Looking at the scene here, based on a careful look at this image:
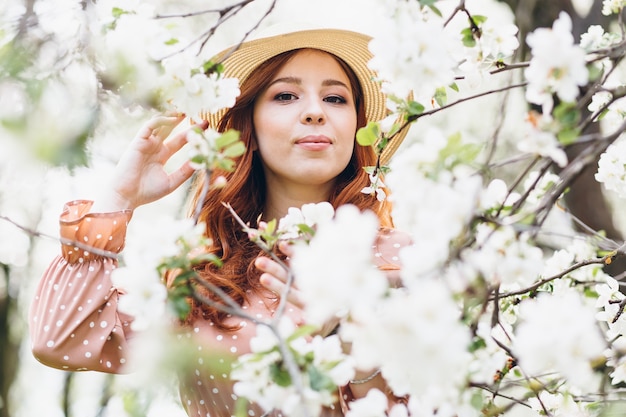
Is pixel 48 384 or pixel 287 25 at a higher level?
pixel 287 25

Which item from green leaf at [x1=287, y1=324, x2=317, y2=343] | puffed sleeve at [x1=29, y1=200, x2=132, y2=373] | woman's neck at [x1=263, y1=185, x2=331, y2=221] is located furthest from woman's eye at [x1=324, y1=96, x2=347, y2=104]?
green leaf at [x1=287, y1=324, x2=317, y2=343]

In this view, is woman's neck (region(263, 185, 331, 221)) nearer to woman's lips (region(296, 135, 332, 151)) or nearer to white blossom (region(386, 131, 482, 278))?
woman's lips (region(296, 135, 332, 151))

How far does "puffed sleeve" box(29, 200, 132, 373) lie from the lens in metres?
1.93

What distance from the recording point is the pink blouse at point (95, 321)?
1.94 meters

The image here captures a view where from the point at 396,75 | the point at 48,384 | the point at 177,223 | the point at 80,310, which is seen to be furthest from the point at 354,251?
the point at 48,384

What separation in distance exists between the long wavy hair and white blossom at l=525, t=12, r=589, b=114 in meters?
1.24

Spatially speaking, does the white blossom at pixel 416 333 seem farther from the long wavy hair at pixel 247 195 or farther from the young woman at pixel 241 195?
the long wavy hair at pixel 247 195

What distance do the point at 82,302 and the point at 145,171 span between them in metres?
0.37

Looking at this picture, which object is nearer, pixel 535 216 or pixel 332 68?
pixel 535 216

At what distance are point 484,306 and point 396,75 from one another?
1.31ft

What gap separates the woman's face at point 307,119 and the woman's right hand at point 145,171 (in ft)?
0.83

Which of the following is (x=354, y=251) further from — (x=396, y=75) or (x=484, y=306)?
(x=396, y=75)

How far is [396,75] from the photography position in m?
1.19

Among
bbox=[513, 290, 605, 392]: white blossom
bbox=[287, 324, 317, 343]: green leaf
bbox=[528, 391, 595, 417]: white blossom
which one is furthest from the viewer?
bbox=[528, 391, 595, 417]: white blossom
